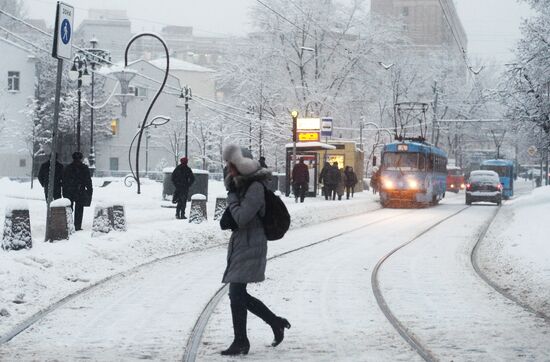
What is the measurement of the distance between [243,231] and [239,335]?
2.82ft

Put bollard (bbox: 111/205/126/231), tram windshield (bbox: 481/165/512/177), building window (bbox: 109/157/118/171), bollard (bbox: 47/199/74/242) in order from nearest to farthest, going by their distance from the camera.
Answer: bollard (bbox: 47/199/74/242)
bollard (bbox: 111/205/126/231)
tram windshield (bbox: 481/165/512/177)
building window (bbox: 109/157/118/171)

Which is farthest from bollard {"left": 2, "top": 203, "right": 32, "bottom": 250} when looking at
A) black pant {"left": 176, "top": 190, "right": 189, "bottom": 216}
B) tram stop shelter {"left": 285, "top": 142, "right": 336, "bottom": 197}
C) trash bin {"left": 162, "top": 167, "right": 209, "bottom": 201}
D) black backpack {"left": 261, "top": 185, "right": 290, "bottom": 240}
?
tram stop shelter {"left": 285, "top": 142, "right": 336, "bottom": 197}

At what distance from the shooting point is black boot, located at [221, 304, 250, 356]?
706 cm

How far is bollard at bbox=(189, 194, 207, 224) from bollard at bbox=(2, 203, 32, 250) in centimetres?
774

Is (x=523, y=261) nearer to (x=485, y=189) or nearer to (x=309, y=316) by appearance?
(x=309, y=316)

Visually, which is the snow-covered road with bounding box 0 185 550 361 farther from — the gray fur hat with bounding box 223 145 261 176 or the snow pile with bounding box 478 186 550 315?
the gray fur hat with bounding box 223 145 261 176

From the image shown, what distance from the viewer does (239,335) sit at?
7.09 m

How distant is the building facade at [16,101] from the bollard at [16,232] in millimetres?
62331

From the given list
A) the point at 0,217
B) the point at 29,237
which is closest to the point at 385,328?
the point at 29,237

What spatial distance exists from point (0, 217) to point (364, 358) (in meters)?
16.6

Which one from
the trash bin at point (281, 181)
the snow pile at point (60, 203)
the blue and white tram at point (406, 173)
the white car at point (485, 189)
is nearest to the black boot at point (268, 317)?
the snow pile at point (60, 203)

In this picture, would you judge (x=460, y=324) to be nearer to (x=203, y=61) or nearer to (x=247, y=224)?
(x=247, y=224)

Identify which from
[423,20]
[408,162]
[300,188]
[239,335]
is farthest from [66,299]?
[423,20]

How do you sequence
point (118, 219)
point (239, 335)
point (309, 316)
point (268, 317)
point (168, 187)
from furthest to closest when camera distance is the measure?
point (168, 187)
point (118, 219)
point (309, 316)
point (268, 317)
point (239, 335)
